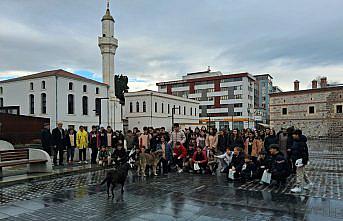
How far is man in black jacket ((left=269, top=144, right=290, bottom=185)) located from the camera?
29.0ft

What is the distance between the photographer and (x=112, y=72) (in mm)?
52844

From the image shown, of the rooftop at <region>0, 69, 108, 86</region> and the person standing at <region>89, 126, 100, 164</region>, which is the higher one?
the rooftop at <region>0, 69, 108, 86</region>

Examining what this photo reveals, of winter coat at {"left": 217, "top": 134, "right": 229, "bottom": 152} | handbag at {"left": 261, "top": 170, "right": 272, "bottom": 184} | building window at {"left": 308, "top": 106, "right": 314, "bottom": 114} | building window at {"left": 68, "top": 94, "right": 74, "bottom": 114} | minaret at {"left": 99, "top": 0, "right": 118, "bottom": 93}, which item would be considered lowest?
handbag at {"left": 261, "top": 170, "right": 272, "bottom": 184}

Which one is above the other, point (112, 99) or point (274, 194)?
point (112, 99)

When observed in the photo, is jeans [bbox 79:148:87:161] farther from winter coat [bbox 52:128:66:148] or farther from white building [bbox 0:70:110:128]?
white building [bbox 0:70:110:128]

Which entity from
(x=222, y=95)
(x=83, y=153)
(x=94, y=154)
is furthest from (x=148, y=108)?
(x=94, y=154)

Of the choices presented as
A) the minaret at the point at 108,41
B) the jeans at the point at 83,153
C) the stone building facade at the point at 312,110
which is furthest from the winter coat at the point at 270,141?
the minaret at the point at 108,41

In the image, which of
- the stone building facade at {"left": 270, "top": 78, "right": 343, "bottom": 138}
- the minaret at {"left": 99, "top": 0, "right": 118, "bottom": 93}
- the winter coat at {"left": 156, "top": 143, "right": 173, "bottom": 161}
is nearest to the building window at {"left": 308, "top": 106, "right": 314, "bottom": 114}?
the stone building facade at {"left": 270, "top": 78, "right": 343, "bottom": 138}

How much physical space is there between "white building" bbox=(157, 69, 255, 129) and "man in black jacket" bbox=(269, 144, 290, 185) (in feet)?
216

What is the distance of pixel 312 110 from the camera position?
44.9m

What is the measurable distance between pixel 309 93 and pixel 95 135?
4055 centimetres

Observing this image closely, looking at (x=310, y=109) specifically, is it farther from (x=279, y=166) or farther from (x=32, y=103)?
(x=32, y=103)

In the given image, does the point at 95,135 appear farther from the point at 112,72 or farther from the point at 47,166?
the point at 112,72

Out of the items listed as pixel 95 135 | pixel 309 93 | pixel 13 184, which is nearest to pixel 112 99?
pixel 309 93
